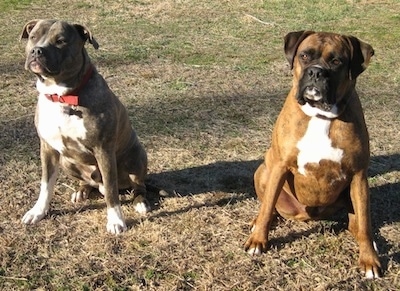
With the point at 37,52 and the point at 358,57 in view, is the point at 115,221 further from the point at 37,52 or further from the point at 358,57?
the point at 358,57

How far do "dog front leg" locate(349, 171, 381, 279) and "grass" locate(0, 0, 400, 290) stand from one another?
0.08 m

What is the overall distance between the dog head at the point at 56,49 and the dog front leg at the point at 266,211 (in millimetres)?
1436

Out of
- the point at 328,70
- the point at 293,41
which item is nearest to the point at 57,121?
the point at 293,41

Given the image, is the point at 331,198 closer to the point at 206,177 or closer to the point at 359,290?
the point at 359,290

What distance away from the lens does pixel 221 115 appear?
5.86 metres

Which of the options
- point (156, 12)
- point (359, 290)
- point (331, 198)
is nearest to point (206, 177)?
point (331, 198)

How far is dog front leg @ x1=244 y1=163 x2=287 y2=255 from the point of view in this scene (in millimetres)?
3568

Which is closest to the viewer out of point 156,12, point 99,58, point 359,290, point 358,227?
point 359,290

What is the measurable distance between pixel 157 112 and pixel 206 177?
144 centimetres

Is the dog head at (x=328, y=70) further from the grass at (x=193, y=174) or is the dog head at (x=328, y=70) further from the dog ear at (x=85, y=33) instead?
the dog ear at (x=85, y=33)

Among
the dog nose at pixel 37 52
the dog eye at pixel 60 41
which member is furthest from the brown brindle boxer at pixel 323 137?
the dog nose at pixel 37 52

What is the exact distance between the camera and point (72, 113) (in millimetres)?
3590

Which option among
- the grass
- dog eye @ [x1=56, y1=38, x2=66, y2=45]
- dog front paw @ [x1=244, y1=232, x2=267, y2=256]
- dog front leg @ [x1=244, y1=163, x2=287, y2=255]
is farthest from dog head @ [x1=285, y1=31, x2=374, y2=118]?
dog eye @ [x1=56, y1=38, x2=66, y2=45]

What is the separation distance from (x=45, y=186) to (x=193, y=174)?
1.28m
